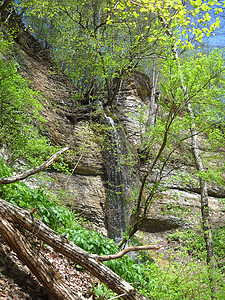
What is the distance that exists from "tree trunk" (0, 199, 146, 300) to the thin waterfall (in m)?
6.13

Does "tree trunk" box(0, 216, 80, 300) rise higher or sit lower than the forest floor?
higher

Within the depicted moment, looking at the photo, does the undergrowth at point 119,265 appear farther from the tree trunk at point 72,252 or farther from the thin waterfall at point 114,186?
the thin waterfall at point 114,186

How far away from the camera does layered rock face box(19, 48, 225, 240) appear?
9.20 metres

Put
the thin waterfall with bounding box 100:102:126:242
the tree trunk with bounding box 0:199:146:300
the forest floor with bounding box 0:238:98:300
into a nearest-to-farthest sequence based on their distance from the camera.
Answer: the forest floor with bounding box 0:238:98:300
the tree trunk with bounding box 0:199:146:300
the thin waterfall with bounding box 100:102:126:242

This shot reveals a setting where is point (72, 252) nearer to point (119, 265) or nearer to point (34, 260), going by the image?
point (34, 260)

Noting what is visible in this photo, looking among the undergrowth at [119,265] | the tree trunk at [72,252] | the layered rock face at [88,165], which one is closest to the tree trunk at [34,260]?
the tree trunk at [72,252]

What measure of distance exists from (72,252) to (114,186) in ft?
23.1

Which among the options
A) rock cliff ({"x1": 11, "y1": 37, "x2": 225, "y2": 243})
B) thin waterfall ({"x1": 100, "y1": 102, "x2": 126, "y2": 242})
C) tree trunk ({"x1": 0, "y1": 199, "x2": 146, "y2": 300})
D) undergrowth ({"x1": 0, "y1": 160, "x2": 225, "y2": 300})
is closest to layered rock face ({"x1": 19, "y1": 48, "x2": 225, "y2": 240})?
rock cliff ({"x1": 11, "y1": 37, "x2": 225, "y2": 243})

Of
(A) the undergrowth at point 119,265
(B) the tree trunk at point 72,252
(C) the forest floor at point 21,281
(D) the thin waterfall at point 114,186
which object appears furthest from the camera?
(D) the thin waterfall at point 114,186

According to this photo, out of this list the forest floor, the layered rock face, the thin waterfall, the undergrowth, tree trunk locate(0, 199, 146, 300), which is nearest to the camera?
the forest floor

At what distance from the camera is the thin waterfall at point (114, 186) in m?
9.34

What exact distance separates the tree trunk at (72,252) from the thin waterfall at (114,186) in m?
6.13

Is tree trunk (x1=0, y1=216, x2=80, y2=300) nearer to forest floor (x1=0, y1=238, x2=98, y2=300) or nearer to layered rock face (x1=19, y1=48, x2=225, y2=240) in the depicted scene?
forest floor (x1=0, y1=238, x2=98, y2=300)

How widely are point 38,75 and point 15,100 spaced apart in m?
6.32
